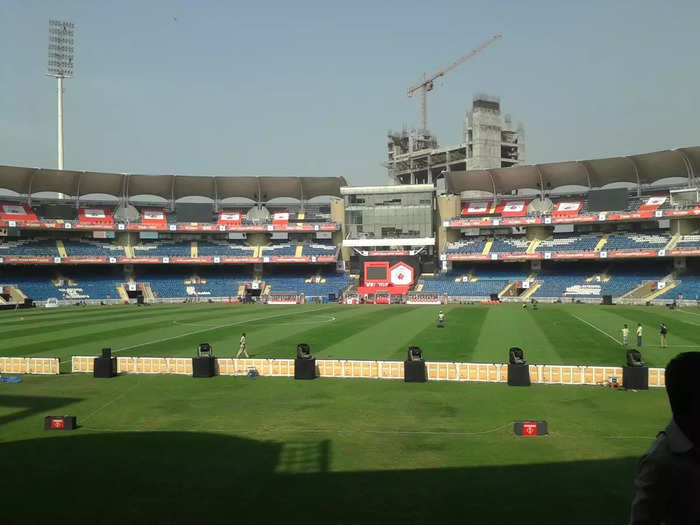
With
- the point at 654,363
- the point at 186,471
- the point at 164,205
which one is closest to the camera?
the point at 186,471

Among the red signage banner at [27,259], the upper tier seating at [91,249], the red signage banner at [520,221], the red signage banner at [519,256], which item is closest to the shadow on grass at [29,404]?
the red signage banner at [27,259]

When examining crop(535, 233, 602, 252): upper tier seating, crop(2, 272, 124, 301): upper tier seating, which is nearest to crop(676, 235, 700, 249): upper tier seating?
crop(535, 233, 602, 252): upper tier seating

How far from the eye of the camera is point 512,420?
66.0 feet

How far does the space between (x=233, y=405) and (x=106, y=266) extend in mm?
78372

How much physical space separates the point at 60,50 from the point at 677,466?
361ft

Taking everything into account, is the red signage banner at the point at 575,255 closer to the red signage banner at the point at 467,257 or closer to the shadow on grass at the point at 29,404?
the red signage banner at the point at 467,257

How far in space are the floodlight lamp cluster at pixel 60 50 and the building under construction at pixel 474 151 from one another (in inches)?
2747

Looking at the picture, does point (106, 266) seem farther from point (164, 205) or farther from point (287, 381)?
point (287, 381)

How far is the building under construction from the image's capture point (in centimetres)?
13325

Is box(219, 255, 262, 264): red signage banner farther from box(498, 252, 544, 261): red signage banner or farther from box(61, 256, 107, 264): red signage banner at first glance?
box(498, 252, 544, 261): red signage banner

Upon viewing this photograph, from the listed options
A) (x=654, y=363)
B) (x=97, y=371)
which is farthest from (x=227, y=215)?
(x=654, y=363)

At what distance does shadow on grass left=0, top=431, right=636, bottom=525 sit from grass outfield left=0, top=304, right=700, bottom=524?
0.05m

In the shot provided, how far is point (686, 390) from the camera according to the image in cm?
365

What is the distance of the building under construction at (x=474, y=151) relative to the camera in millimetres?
133250
